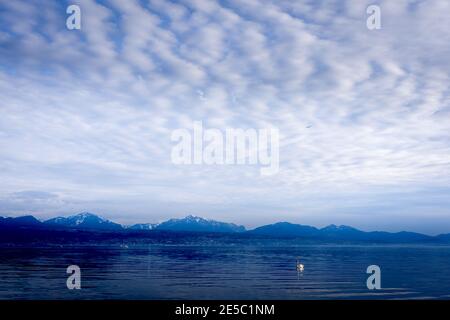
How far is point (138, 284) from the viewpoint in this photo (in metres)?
38.4

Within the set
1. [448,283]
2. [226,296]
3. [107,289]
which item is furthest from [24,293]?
[448,283]
